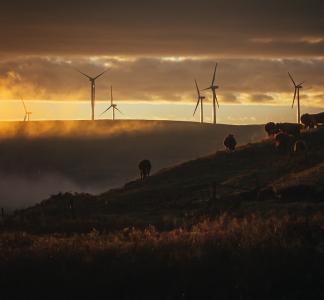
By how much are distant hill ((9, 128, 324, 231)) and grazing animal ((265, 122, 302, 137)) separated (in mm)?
1606

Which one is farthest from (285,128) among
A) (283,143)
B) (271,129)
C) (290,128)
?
(283,143)

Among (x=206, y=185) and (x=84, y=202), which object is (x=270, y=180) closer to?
(x=206, y=185)

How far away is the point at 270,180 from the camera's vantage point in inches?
2296

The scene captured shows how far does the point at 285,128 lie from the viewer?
8500 cm

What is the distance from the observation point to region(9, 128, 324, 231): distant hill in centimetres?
3831

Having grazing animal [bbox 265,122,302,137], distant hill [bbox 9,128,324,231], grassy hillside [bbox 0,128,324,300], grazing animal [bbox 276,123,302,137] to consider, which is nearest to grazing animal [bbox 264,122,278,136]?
grazing animal [bbox 265,122,302,137]

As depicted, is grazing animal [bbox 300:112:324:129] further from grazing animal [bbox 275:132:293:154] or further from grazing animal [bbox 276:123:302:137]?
grazing animal [bbox 275:132:293:154]

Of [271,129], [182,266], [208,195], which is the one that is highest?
[271,129]

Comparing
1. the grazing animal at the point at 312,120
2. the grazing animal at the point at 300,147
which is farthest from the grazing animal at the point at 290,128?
the grazing animal at the point at 300,147

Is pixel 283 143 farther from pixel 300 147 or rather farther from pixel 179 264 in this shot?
pixel 179 264

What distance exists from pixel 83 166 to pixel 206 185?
135357 mm

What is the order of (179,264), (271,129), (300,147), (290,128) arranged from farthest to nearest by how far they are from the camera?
(271,129), (290,128), (300,147), (179,264)

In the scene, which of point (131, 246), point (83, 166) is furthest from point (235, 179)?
point (83, 166)

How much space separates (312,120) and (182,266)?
2898 inches
